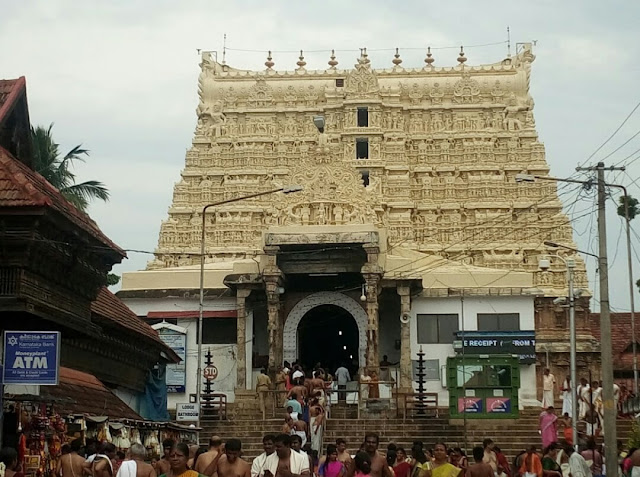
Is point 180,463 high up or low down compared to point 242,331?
down

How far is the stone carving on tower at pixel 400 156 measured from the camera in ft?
196

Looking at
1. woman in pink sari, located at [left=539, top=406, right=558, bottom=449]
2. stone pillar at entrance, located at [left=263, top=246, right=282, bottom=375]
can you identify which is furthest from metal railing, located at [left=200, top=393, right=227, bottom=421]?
woman in pink sari, located at [left=539, top=406, right=558, bottom=449]

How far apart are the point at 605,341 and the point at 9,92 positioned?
11571 millimetres

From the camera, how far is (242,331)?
41.9m

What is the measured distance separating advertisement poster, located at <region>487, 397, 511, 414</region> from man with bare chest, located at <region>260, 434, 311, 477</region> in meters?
20.1

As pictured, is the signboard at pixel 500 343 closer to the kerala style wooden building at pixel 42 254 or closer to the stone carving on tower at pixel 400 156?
the stone carving on tower at pixel 400 156

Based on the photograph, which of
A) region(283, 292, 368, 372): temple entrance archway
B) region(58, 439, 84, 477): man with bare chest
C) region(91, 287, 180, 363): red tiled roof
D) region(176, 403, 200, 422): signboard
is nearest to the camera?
region(58, 439, 84, 477): man with bare chest

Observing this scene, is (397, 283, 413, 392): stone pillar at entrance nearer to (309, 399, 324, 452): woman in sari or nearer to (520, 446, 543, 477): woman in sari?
(309, 399, 324, 452): woman in sari

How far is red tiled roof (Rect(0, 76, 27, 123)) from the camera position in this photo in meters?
20.6

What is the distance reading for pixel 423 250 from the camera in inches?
2307

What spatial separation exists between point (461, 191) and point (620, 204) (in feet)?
32.3

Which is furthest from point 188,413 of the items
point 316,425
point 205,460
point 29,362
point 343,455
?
point 205,460

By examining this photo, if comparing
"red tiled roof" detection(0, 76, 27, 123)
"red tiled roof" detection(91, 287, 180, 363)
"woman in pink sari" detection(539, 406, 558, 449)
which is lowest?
"woman in pink sari" detection(539, 406, 558, 449)

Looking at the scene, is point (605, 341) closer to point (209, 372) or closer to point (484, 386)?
point (484, 386)
